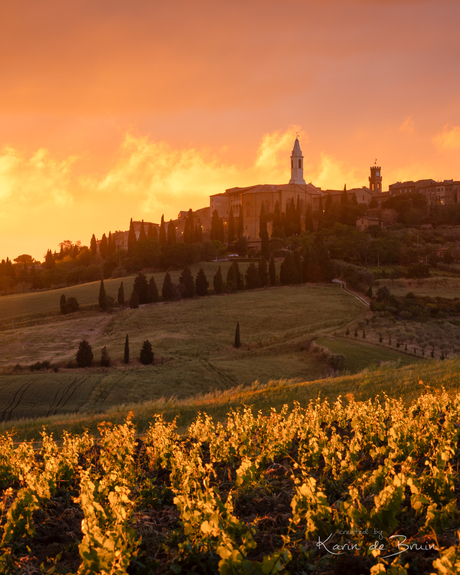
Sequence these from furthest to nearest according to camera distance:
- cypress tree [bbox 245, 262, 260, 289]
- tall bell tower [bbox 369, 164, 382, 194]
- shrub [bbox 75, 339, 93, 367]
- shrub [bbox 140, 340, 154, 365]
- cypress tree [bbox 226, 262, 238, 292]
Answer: tall bell tower [bbox 369, 164, 382, 194]
cypress tree [bbox 245, 262, 260, 289]
cypress tree [bbox 226, 262, 238, 292]
shrub [bbox 140, 340, 154, 365]
shrub [bbox 75, 339, 93, 367]

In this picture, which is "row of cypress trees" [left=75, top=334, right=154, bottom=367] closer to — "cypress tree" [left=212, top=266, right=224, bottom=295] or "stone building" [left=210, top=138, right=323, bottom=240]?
"cypress tree" [left=212, top=266, right=224, bottom=295]

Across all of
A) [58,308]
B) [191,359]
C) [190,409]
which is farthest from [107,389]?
[58,308]

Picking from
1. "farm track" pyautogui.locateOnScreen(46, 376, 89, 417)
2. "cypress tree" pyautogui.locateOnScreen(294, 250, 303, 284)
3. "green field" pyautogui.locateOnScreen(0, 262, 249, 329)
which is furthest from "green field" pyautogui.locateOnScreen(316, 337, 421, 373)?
"green field" pyautogui.locateOnScreen(0, 262, 249, 329)

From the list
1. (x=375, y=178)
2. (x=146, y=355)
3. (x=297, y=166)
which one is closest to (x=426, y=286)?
(x=146, y=355)

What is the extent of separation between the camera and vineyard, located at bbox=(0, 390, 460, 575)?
11.1ft

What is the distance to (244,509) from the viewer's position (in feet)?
15.3

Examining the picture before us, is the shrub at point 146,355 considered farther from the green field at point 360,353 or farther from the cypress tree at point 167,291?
the cypress tree at point 167,291

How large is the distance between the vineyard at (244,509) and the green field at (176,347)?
1687 centimetres

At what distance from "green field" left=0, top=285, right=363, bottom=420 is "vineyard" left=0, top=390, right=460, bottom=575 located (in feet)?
55.4

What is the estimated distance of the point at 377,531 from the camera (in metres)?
3.69

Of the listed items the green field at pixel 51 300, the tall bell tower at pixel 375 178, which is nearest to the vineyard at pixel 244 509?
the green field at pixel 51 300

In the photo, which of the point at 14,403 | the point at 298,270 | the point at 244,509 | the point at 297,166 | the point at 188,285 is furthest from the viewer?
the point at 297,166

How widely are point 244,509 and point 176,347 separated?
34.2 meters

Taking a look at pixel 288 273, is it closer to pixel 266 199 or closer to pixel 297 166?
pixel 266 199
